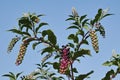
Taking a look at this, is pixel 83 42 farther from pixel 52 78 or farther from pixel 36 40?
pixel 52 78

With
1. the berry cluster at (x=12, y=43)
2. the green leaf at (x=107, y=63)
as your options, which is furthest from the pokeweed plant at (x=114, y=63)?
the berry cluster at (x=12, y=43)

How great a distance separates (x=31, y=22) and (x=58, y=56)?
0.94 meters

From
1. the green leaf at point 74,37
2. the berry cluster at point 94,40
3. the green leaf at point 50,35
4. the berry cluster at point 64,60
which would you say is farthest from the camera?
the green leaf at point 74,37

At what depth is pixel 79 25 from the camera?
740cm

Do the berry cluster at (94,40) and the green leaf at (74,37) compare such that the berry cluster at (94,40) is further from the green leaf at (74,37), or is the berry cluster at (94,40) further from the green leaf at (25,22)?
the green leaf at (25,22)

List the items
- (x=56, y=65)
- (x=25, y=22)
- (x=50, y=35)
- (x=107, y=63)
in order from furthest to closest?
(x=107, y=63) → (x=56, y=65) → (x=25, y=22) → (x=50, y=35)

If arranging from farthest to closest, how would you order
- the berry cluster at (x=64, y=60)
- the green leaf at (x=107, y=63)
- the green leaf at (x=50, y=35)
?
the green leaf at (x=107, y=63)
the green leaf at (x=50, y=35)
the berry cluster at (x=64, y=60)

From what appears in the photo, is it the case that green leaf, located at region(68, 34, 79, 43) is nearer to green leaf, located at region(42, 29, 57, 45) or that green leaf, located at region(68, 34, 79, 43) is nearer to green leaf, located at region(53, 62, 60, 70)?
green leaf, located at region(42, 29, 57, 45)

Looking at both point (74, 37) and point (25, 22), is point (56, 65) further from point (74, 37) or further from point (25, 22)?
point (25, 22)

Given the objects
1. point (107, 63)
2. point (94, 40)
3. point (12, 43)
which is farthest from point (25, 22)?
point (107, 63)

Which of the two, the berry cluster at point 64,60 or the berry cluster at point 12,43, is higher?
the berry cluster at point 12,43

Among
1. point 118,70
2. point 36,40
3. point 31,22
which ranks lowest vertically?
point 118,70

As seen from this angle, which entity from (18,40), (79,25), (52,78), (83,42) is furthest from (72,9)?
(52,78)

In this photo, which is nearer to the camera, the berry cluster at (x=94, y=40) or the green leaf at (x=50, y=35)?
the berry cluster at (x=94, y=40)
